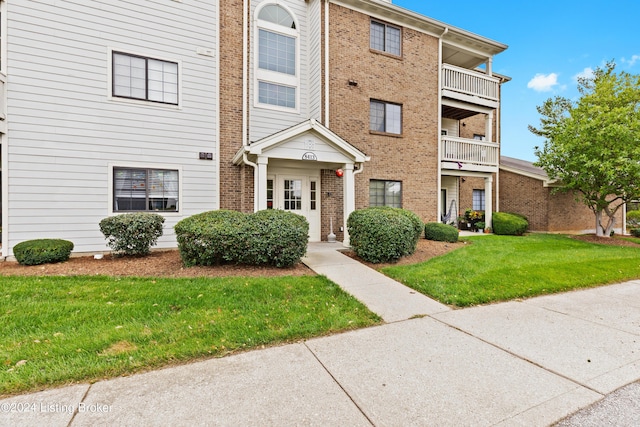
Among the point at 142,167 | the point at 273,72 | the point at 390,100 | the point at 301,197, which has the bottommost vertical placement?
the point at 301,197

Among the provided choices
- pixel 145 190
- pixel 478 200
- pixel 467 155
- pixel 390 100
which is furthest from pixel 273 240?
pixel 478 200

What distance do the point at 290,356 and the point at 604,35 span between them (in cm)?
2428

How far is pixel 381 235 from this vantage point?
7.25 metres

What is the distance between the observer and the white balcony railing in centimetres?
1274

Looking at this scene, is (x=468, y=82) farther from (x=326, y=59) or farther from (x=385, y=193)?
(x=326, y=59)

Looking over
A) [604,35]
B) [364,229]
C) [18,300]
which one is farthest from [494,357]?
[604,35]

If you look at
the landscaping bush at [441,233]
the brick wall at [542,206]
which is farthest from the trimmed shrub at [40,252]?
the brick wall at [542,206]

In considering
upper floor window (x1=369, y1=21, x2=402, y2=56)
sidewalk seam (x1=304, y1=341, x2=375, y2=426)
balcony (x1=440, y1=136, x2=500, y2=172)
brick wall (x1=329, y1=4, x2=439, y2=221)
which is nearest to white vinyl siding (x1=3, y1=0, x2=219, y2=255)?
brick wall (x1=329, y1=4, x2=439, y2=221)

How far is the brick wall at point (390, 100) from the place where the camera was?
35.0ft

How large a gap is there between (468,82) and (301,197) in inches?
362

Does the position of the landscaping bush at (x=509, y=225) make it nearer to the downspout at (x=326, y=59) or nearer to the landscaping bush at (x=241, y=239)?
the downspout at (x=326, y=59)

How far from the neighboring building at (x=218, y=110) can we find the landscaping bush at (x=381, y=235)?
1953 mm

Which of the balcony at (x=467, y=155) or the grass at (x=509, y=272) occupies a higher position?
the balcony at (x=467, y=155)

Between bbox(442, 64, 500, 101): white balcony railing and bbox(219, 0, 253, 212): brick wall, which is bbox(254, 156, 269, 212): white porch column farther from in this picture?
bbox(442, 64, 500, 101): white balcony railing
